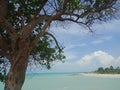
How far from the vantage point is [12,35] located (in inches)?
371

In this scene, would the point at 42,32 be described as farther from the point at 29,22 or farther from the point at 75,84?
the point at 75,84

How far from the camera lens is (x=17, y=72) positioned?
937 cm

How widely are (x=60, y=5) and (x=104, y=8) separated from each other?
1.21 metres

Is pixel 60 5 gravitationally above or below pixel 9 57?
above

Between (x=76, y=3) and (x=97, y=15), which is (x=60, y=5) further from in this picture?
(x=97, y=15)

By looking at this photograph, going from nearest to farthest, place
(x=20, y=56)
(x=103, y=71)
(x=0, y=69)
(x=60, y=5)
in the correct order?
1. (x=20, y=56)
2. (x=60, y=5)
3. (x=0, y=69)
4. (x=103, y=71)

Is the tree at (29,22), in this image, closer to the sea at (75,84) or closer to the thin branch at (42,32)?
the thin branch at (42,32)

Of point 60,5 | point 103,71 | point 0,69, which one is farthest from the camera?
point 103,71

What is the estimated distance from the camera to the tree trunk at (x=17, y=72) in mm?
9255

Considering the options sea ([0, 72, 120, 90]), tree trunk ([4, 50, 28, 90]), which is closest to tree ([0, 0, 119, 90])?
tree trunk ([4, 50, 28, 90])

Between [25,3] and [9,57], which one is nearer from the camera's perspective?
[9,57]

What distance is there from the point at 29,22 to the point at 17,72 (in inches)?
55.1

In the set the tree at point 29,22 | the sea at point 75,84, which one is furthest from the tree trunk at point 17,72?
the sea at point 75,84

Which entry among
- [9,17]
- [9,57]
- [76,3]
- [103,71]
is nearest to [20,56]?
[9,57]
